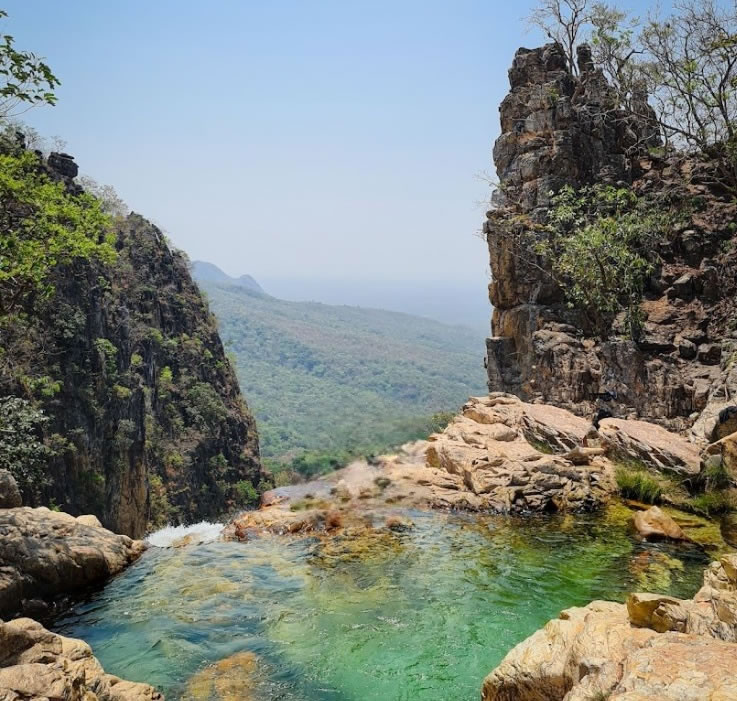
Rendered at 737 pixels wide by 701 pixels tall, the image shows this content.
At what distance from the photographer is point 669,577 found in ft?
38.3

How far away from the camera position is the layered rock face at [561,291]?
2489 centimetres

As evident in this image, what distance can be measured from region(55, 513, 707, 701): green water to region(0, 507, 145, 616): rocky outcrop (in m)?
0.53

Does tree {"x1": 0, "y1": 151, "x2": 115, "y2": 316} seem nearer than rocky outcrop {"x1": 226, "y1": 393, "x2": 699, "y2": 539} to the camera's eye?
Yes

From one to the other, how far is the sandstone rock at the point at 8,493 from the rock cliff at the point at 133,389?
364 inches

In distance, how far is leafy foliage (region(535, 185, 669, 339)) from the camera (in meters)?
26.9

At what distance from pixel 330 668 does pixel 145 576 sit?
19.5 feet

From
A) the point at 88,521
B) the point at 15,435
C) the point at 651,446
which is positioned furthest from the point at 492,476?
the point at 15,435

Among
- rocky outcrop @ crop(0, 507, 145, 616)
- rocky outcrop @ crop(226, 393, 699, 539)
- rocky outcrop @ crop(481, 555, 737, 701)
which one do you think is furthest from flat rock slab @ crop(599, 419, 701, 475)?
rocky outcrop @ crop(0, 507, 145, 616)

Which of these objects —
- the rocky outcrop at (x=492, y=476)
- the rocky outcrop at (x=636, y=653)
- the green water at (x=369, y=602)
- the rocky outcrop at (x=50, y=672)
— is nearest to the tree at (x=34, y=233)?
the green water at (x=369, y=602)

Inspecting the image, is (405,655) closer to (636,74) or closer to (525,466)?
(525,466)

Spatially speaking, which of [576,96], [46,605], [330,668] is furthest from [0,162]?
[576,96]

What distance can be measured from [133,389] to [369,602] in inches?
1569

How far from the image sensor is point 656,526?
45.8 ft

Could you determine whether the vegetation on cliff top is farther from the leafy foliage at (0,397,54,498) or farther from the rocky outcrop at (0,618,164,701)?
→ the rocky outcrop at (0,618,164,701)
